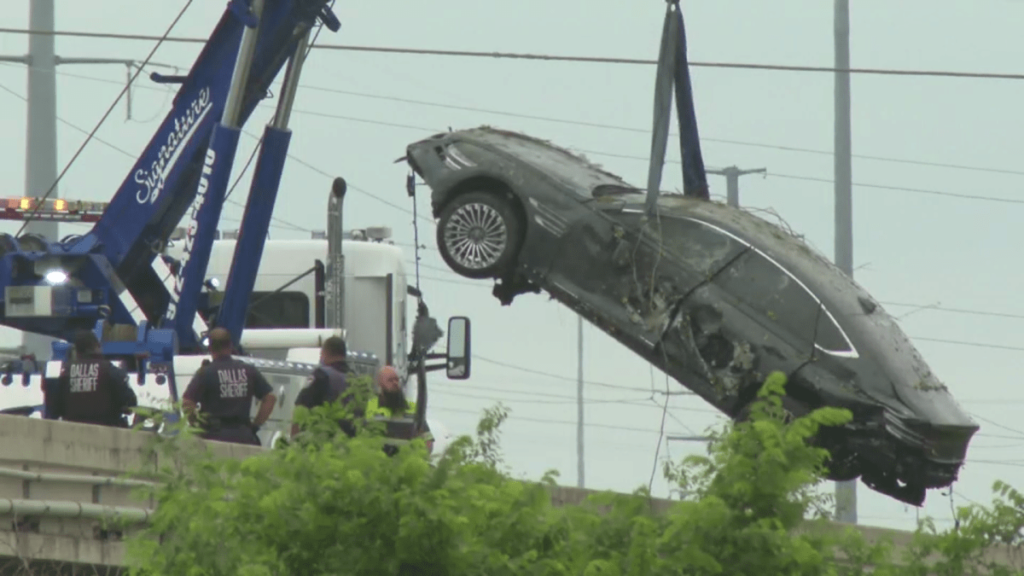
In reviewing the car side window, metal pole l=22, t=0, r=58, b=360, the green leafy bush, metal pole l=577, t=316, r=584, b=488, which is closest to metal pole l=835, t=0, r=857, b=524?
the car side window

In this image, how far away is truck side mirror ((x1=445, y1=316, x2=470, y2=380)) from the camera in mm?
16625

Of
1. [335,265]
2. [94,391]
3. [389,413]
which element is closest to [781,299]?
[389,413]

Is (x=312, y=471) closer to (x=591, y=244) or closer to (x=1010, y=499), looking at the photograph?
(x=1010, y=499)

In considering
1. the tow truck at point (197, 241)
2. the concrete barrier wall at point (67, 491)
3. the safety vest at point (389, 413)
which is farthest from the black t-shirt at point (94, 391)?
the tow truck at point (197, 241)

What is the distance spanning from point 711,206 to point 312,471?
8.09 metres

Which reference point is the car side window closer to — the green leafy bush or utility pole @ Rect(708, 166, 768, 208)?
the green leafy bush

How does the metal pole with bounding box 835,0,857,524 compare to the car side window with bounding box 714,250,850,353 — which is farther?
the metal pole with bounding box 835,0,857,524

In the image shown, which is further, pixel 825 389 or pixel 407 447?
pixel 825 389

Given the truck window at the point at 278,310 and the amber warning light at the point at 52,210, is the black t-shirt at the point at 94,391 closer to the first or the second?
the truck window at the point at 278,310

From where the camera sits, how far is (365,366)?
54.9 ft

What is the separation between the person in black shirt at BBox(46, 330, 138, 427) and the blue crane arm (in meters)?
3.43

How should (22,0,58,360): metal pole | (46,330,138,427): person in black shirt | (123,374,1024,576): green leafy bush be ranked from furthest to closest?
(22,0,58,360): metal pole, (46,330,138,427): person in black shirt, (123,374,1024,576): green leafy bush

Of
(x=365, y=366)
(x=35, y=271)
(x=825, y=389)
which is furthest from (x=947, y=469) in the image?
(x=35, y=271)

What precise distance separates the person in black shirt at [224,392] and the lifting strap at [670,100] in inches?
126
